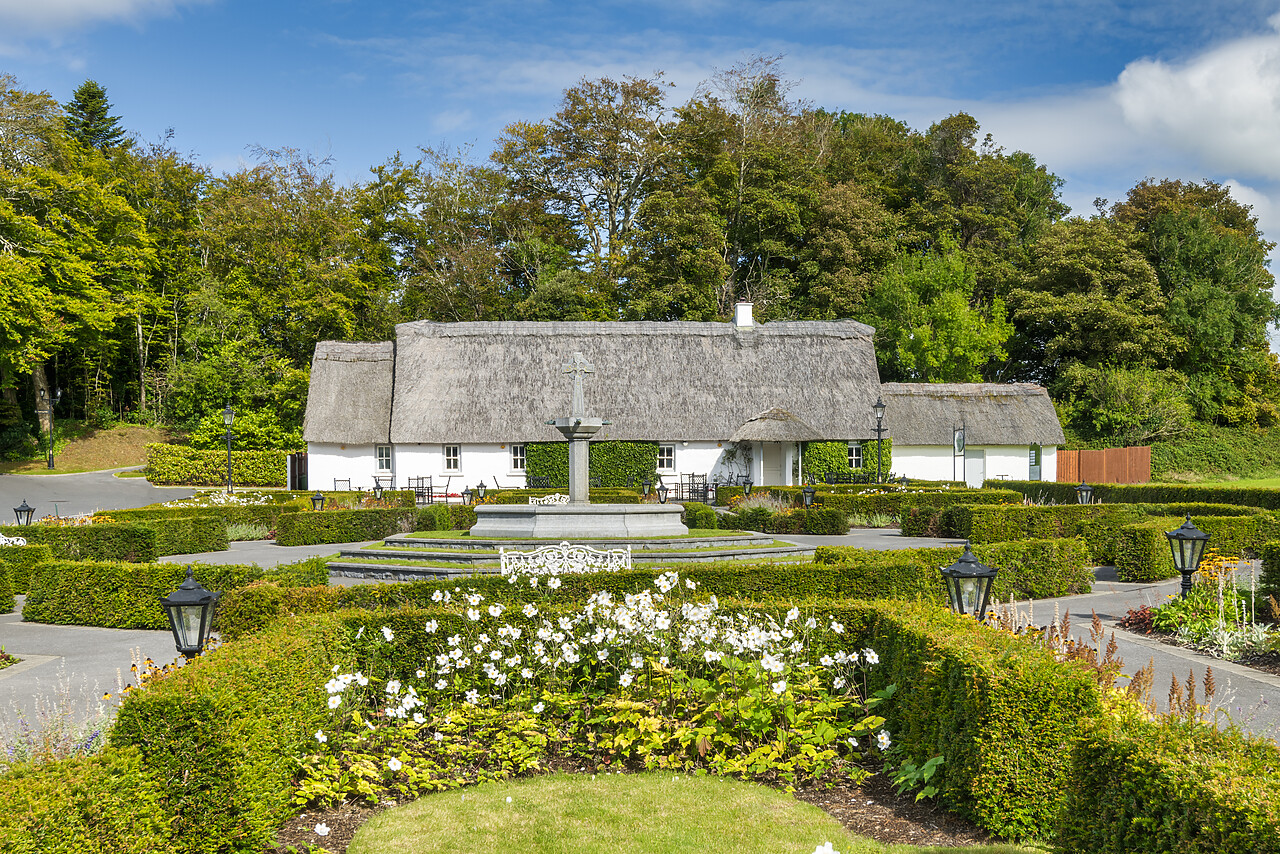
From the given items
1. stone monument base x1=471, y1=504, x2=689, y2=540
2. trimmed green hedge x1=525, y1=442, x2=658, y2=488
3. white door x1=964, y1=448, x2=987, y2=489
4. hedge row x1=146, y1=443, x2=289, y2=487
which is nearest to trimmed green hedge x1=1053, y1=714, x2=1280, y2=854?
stone monument base x1=471, y1=504, x2=689, y2=540

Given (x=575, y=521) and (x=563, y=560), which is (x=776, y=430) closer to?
(x=575, y=521)

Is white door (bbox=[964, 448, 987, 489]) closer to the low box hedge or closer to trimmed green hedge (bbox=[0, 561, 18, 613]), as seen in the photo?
trimmed green hedge (bbox=[0, 561, 18, 613])

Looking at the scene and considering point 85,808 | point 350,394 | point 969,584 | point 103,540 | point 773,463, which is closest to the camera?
point 85,808

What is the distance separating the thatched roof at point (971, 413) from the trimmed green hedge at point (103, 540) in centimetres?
2566

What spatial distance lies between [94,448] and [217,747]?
133ft

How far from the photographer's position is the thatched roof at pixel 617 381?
3206cm

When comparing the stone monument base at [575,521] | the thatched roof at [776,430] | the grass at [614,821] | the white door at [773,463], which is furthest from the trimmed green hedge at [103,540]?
the white door at [773,463]

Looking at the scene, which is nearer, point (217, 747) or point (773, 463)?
point (217, 747)

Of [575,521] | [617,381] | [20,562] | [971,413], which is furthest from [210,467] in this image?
[971,413]

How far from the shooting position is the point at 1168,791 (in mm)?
3291

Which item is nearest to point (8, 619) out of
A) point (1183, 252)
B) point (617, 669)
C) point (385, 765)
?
point (385, 765)

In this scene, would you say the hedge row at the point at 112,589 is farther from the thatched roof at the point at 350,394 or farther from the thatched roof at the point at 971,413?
the thatched roof at the point at 971,413

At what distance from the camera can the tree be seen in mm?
43062

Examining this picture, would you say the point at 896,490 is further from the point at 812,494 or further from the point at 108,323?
the point at 108,323
